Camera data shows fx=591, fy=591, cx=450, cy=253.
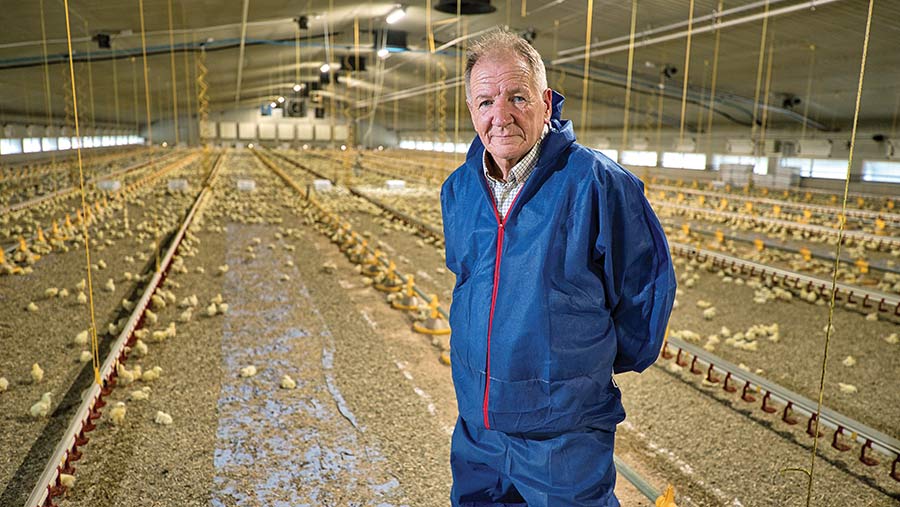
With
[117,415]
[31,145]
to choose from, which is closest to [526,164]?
[117,415]

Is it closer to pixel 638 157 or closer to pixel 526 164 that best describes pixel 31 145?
pixel 638 157

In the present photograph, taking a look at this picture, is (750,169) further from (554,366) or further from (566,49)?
(554,366)

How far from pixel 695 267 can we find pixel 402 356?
16.3ft

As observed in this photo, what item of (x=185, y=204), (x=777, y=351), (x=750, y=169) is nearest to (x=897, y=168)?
(x=750, y=169)

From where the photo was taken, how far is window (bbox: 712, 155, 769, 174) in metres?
19.3

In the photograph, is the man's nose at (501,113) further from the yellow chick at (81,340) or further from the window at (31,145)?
the window at (31,145)

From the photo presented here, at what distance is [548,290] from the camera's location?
1331 millimetres

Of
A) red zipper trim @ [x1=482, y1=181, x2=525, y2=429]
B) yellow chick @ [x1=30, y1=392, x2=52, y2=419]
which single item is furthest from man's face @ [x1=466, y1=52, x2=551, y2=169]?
yellow chick @ [x1=30, y1=392, x2=52, y2=419]

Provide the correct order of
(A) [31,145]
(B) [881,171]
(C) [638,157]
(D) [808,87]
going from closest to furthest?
(D) [808,87] < (B) [881,171] < (A) [31,145] < (C) [638,157]

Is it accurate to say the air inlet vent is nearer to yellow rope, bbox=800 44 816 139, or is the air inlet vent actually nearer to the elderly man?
the elderly man

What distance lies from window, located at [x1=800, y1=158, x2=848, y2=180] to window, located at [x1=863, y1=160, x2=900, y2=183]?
2.87ft

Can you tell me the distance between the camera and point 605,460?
143 centimetres

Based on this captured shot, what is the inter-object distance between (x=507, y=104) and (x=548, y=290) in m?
0.44

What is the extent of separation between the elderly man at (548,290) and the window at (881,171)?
17.5m
